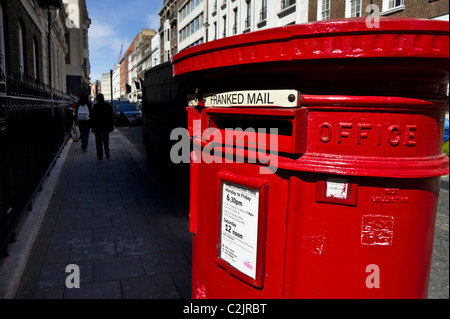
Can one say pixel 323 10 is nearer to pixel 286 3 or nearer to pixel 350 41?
pixel 286 3

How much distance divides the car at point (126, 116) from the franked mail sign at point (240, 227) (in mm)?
21396

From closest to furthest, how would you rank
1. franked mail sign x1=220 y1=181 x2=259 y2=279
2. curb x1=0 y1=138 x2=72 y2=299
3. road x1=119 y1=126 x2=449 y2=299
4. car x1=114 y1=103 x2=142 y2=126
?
1. franked mail sign x1=220 y1=181 x2=259 y2=279
2. curb x1=0 y1=138 x2=72 y2=299
3. road x1=119 y1=126 x2=449 y2=299
4. car x1=114 y1=103 x2=142 y2=126

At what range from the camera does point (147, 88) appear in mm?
9141

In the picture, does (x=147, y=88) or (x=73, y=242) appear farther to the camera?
(x=147, y=88)

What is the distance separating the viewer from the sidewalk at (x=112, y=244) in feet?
10.1

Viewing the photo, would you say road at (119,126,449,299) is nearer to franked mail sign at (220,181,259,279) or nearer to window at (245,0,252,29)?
franked mail sign at (220,181,259,279)

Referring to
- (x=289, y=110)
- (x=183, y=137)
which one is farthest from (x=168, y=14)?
(x=289, y=110)

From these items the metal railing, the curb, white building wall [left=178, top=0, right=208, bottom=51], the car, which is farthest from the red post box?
white building wall [left=178, top=0, right=208, bottom=51]

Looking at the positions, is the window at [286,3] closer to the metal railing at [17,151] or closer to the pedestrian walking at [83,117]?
the pedestrian walking at [83,117]

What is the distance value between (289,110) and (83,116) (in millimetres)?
10525

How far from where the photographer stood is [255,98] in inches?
51.2

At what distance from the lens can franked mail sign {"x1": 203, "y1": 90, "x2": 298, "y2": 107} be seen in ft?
3.91

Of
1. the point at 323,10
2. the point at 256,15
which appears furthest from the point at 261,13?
the point at 323,10

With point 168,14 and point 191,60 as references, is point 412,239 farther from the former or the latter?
point 168,14
